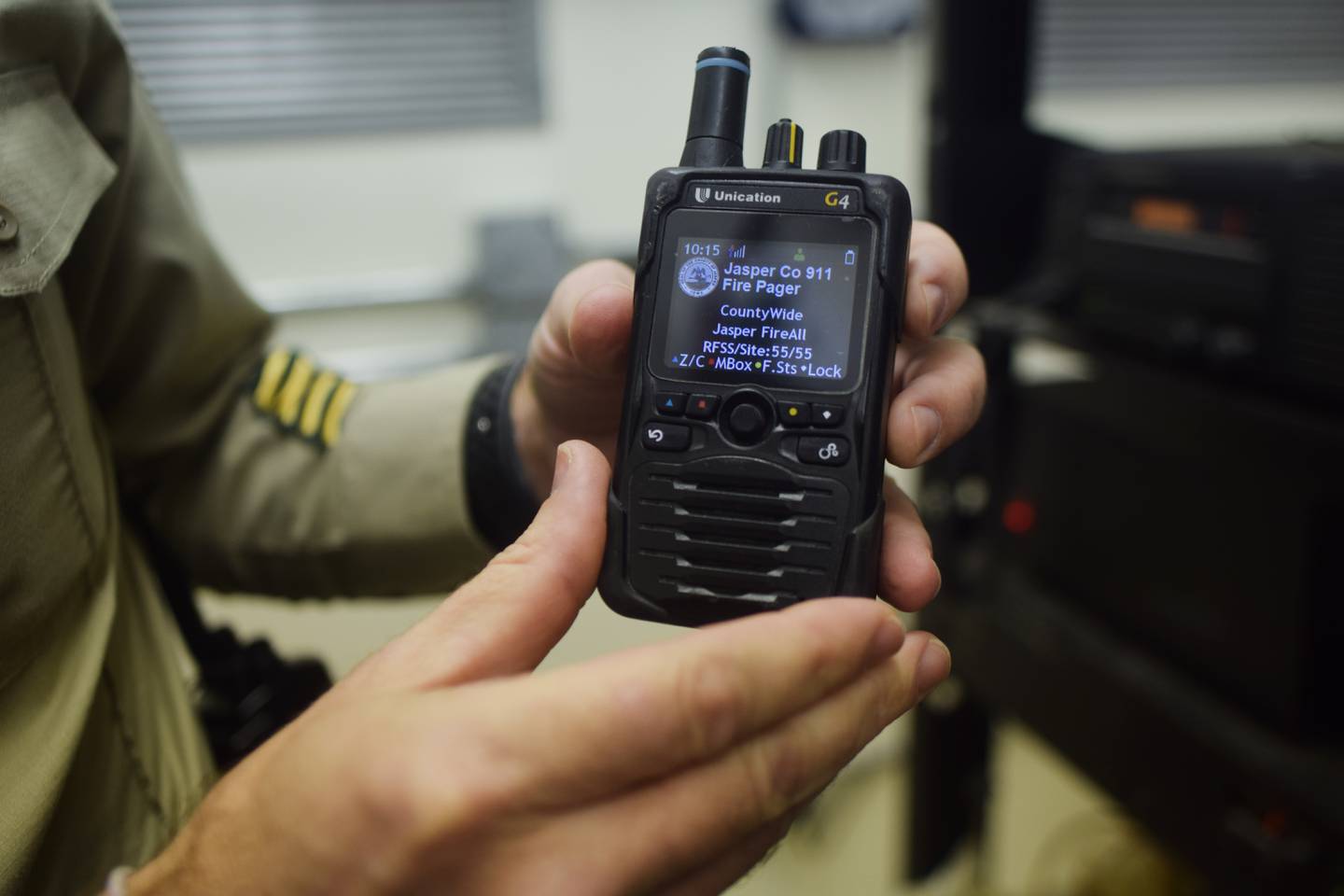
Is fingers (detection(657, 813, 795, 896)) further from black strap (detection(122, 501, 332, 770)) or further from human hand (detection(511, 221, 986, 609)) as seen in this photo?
black strap (detection(122, 501, 332, 770))

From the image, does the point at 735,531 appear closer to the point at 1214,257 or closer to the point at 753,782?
the point at 753,782

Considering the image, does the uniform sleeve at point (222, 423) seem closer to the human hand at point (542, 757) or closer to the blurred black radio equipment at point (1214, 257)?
the human hand at point (542, 757)

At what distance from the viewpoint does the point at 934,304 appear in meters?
0.35

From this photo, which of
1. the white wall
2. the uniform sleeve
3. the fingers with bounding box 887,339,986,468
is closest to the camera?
the fingers with bounding box 887,339,986,468

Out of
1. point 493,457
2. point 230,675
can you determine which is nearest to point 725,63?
point 493,457

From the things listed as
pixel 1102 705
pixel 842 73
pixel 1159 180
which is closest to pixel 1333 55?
pixel 842 73

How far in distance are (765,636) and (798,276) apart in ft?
0.45

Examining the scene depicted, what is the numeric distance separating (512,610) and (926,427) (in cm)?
16

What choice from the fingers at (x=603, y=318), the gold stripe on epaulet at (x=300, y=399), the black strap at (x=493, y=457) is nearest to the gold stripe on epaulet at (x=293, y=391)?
the gold stripe on epaulet at (x=300, y=399)

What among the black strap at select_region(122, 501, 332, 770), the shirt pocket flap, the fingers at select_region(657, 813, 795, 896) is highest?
the shirt pocket flap

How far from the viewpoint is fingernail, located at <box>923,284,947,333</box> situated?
13.6 inches

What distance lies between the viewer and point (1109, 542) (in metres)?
0.72

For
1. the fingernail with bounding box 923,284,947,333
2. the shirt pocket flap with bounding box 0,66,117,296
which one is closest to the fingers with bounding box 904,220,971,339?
the fingernail with bounding box 923,284,947,333

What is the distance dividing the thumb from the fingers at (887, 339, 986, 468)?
11 centimetres
